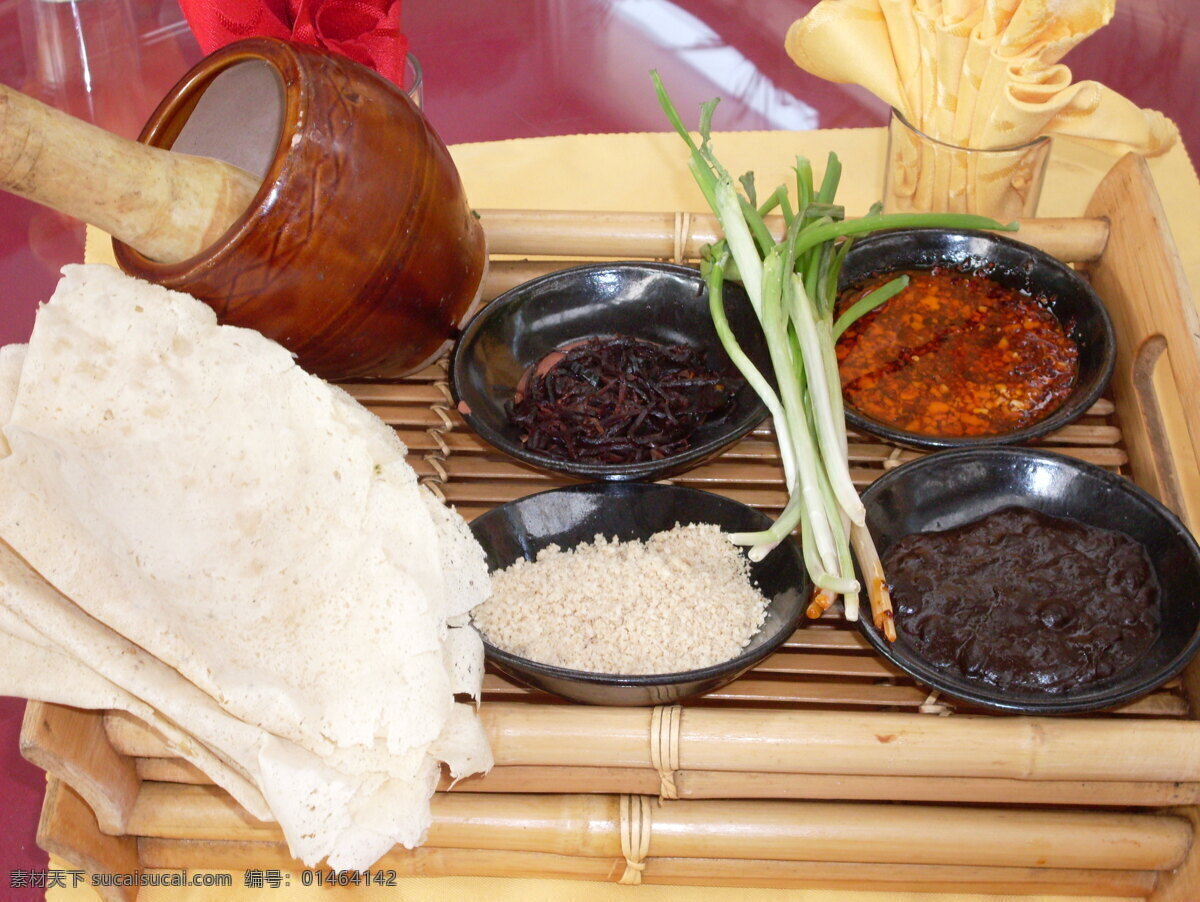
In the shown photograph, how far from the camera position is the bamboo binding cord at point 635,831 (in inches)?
53.9

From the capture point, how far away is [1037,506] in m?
1.57

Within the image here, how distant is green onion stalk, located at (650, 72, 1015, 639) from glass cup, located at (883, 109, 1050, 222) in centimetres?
25

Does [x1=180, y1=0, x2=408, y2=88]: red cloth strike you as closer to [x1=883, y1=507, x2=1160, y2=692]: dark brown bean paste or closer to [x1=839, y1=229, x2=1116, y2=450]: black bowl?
[x1=839, y1=229, x2=1116, y2=450]: black bowl

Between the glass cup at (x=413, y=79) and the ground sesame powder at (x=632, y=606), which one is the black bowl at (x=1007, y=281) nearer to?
the ground sesame powder at (x=632, y=606)

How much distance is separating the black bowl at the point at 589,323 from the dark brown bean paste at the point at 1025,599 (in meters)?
0.38

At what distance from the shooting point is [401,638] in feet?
4.21

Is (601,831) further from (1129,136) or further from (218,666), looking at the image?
(1129,136)

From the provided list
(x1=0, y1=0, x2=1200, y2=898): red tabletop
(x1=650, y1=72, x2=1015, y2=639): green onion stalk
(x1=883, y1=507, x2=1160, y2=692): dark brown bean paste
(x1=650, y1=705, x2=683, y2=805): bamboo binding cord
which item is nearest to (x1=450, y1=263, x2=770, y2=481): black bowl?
(x1=650, y1=72, x2=1015, y2=639): green onion stalk

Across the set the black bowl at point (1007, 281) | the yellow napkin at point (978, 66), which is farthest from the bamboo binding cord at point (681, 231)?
the yellow napkin at point (978, 66)

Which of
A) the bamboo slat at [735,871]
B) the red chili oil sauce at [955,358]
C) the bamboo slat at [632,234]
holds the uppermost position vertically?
the bamboo slat at [632,234]

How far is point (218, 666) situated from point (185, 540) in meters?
0.16

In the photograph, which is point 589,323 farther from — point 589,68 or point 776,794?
point 589,68

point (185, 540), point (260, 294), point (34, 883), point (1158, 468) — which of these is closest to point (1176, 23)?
A: point (1158, 468)

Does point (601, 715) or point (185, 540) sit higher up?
point (185, 540)
